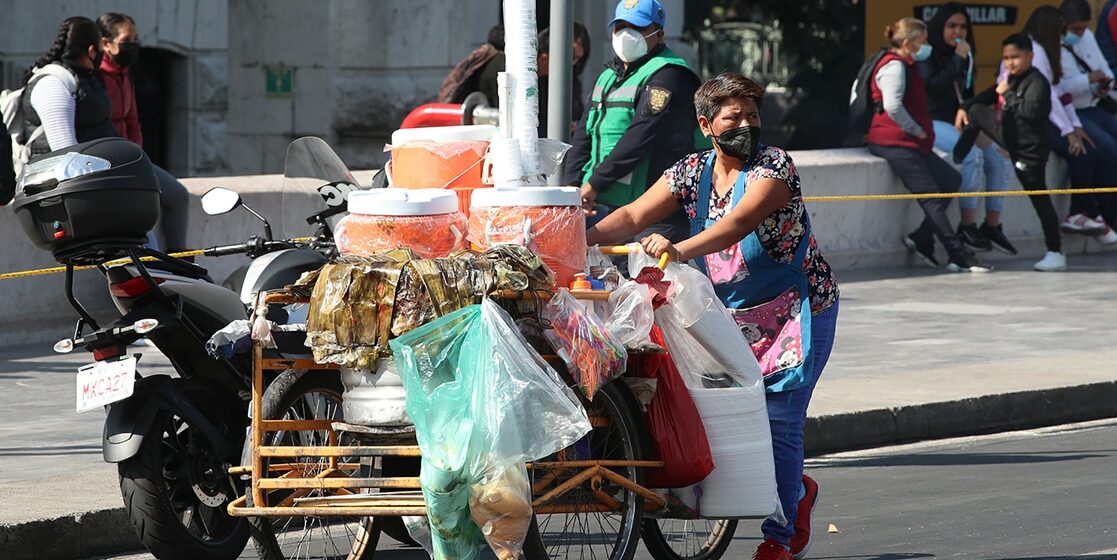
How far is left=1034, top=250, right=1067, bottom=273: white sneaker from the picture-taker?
Answer: 15469 millimetres

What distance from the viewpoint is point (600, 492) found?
5965 millimetres

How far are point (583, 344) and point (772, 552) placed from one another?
3.77ft

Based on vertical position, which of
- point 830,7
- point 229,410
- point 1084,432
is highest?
point 830,7

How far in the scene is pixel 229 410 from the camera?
6.50m

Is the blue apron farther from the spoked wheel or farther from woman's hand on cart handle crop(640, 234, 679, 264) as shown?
the spoked wheel

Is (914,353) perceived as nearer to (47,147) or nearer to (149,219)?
(47,147)

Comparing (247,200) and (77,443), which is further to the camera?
(247,200)

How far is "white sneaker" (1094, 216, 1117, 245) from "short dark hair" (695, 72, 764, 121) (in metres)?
10.8

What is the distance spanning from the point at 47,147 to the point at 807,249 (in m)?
5.18

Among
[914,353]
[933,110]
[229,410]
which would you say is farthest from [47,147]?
[933,110]

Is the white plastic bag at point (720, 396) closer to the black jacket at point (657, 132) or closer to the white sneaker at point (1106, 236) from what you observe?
the black jacket at point (657, 132)

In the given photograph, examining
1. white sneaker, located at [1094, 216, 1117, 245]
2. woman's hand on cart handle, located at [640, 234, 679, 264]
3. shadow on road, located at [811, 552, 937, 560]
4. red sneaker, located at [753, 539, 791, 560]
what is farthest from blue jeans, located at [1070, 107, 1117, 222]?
woman's hand on cart handle, located at [640, 234, 679, 264]

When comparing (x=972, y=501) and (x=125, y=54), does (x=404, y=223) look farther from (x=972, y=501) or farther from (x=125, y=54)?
(x=125, y=54)

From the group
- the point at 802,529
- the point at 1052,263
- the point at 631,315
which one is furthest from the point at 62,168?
the point at 1052,263
